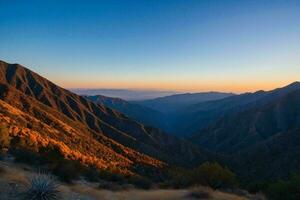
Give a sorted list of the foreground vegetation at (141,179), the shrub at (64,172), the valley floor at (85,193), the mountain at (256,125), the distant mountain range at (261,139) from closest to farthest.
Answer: the valley floor at (85,193) < the foreground vegetation at (141,179) < the shrub at (64,172) < the distant mountain range at (261,139) < the mountain at (256,125)

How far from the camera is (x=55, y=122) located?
106 m

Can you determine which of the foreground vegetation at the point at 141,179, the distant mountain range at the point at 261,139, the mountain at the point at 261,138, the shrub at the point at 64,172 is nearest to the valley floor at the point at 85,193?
the foreground vegetation at the point at 141,179

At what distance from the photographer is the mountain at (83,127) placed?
87.8 metres

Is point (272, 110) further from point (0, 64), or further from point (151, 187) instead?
point (151, 187)

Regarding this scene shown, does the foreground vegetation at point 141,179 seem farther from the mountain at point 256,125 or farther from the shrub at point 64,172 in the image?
the mountain at point 256,125

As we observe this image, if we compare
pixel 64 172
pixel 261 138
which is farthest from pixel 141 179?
pixel 261 138

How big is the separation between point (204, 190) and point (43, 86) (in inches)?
6014

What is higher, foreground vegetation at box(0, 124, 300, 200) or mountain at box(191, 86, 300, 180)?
foreground vegetation at box(0, 124, 300, 200)

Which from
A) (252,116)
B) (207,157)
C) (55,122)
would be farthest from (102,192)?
(252,116)

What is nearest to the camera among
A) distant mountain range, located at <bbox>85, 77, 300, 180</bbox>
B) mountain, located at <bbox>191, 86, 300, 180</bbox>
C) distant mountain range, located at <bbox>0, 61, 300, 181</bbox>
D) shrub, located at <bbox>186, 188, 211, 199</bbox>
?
shrub, located at <bbox>186, 188, 211, 199</bbox>

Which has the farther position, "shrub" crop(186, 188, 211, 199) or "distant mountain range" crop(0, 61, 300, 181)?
"distant mountain range" crop(0, 61, 300, 181)

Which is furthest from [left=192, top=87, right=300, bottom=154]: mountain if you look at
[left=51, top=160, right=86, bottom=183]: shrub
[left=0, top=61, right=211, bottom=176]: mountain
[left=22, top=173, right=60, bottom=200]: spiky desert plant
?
[left=22, top=173, right=60, bottom=200]: spiky desert plant

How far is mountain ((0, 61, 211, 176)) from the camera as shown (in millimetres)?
87812

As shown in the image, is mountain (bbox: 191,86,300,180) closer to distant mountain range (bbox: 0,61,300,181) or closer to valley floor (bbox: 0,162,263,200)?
distant mountain range (bbox: 0,61,300,181)
